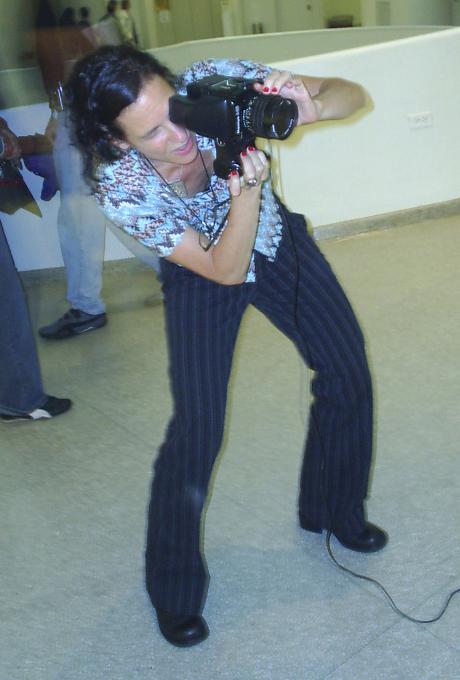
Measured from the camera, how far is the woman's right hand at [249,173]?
1.32m

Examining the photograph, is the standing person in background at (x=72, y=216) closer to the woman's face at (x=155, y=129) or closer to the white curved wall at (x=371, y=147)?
the white curved wall at (x=371, y=147)

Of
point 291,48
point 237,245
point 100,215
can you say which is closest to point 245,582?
point 237,245

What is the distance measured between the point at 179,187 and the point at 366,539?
92 cm

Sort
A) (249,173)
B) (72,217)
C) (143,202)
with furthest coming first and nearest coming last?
(72,217), (143,202), (249,173)

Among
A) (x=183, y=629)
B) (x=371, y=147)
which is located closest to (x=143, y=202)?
(x=183, y=629)

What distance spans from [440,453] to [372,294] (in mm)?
1204

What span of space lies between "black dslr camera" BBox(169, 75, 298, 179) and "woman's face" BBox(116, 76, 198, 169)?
3 centimetres

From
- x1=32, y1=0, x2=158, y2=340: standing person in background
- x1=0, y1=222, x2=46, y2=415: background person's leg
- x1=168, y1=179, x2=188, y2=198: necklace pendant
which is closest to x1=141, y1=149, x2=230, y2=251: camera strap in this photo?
x1=168, y1=179, x2=188, y2=198: necklace pendant

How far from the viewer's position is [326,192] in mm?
3953

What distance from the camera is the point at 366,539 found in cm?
187

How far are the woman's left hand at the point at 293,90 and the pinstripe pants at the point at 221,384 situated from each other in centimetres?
20

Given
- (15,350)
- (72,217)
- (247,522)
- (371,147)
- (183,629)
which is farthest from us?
(371,147)

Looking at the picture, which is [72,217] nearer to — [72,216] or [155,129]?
[72,216]

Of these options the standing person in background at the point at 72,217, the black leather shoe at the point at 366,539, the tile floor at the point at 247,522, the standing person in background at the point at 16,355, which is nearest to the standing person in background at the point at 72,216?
the standing person in background at the point at 72,217
